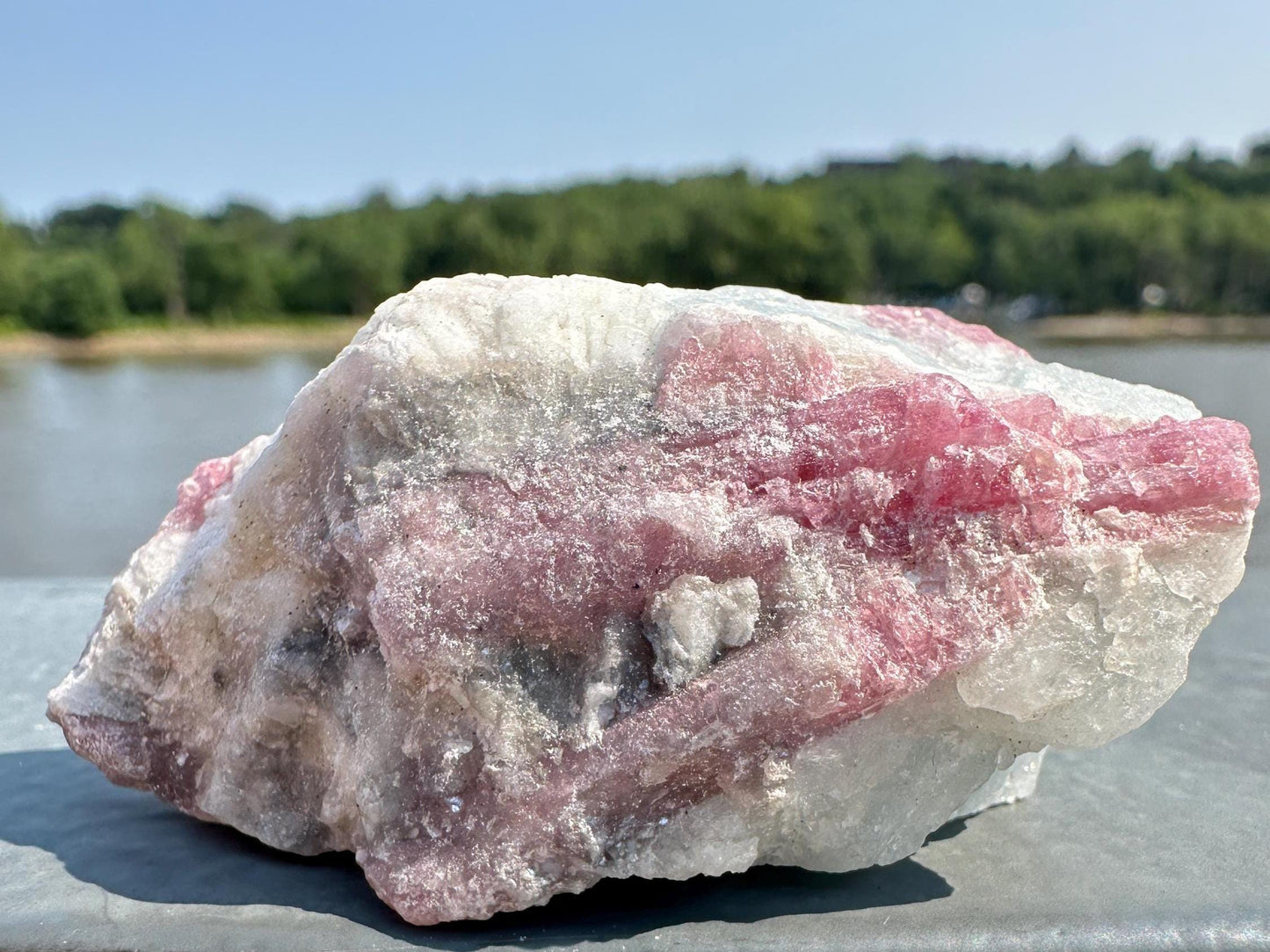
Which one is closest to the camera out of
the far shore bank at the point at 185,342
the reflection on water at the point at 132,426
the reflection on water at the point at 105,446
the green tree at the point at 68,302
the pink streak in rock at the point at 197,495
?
the pink streak in rock at the point at 197,495

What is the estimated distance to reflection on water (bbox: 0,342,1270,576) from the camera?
283 inches

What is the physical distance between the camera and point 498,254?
37469 millimetres

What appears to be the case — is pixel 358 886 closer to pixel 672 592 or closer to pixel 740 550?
pixel 672 592

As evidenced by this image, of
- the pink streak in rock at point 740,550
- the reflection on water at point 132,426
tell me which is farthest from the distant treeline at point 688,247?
the pink streak in rock at point 740,550

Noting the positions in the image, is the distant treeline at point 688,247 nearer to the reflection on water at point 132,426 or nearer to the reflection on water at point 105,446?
the reflection on water at point 132,426

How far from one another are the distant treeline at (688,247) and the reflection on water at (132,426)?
36.0ft

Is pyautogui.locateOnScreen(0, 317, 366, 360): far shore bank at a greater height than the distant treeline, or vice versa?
the distant treeline

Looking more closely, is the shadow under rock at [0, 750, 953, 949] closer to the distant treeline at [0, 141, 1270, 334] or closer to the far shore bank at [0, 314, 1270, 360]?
the far shore bank at [0, 314, 1270, 360]

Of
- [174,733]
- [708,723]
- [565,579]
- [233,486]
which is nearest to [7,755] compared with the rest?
[174,733]

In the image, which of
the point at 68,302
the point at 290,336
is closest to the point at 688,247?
the point at 290,336

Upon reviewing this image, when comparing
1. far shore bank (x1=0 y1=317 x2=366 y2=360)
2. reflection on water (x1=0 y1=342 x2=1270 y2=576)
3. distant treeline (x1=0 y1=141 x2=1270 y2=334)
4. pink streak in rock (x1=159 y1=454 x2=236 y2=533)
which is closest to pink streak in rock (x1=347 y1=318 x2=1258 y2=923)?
pink streak in rock (x1=159 y1=454 x2=236 y2=533)

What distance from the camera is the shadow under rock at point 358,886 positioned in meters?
1.58

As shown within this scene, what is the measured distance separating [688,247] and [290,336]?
15.1 meters

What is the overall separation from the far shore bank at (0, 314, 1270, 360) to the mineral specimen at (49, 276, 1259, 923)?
76.0ft
